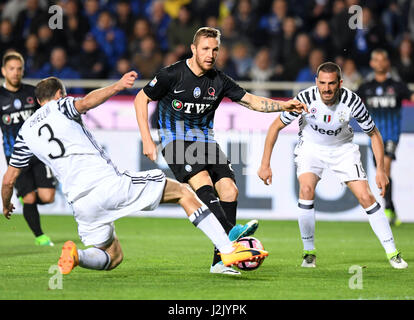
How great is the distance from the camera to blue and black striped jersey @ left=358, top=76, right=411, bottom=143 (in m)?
12.9

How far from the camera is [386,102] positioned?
13.0 metres

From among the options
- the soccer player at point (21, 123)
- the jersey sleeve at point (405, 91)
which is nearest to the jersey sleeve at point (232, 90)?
the soccer player at point (21, 123)

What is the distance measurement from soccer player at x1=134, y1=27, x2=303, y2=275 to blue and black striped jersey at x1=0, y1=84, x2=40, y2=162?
3.29 metres

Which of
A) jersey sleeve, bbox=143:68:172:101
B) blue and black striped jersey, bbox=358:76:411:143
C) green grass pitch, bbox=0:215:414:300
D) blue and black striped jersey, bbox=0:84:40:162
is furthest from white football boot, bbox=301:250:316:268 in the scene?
blue and black striped jersey, bbox=358:76:411:143

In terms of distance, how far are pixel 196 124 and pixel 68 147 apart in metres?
1.35

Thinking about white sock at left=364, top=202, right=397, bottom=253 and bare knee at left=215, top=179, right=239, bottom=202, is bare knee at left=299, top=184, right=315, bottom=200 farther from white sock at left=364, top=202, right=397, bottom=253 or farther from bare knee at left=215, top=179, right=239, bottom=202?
bare knee at left=215, top=179, right=239, bottom=202

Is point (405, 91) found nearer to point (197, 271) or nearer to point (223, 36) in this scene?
point (223, 36)

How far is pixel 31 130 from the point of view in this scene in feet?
22.7

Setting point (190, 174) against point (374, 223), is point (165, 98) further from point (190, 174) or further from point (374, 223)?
point (374, 223)

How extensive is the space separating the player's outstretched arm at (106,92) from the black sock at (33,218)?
13.7 feet

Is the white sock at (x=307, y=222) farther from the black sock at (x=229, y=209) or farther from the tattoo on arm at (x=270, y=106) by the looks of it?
the tattoo on arm at (x=270, y=106)

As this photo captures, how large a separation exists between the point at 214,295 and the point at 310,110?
8.77 feet

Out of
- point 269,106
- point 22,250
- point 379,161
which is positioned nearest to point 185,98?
point 269,106

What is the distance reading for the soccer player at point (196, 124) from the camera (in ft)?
24.8
